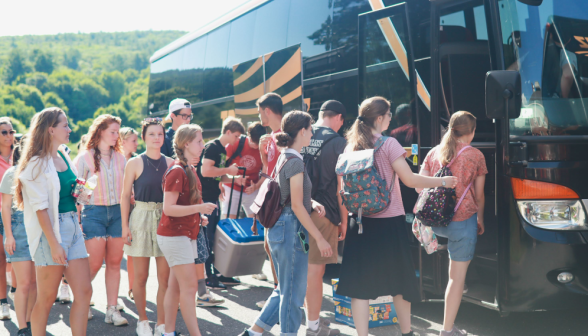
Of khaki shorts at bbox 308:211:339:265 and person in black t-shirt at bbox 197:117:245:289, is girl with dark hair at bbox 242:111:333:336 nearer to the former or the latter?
khaki shorts at bbox 308:211:339:265

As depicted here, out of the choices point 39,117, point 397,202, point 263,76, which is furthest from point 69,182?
point 263,76

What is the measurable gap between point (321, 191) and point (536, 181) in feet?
5.32

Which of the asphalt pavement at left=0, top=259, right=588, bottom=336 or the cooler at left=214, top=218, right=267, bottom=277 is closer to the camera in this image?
the asphalt pavement at left=0, top=259, right=588, bottom=336

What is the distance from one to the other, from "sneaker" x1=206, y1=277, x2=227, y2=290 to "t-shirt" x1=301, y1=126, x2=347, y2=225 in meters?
2.56

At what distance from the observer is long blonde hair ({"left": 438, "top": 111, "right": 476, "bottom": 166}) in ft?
14.2

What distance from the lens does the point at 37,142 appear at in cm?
389

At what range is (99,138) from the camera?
5.52m

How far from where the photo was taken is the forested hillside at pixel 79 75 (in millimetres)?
103312

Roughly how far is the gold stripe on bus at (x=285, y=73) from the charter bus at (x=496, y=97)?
0.05 metres

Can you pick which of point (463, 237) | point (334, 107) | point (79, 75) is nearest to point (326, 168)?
point (334, 107)

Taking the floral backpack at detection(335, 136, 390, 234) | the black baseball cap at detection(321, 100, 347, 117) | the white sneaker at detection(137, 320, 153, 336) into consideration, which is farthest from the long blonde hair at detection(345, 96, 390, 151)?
the white sneaker at detection(137, 320, 153, 336)

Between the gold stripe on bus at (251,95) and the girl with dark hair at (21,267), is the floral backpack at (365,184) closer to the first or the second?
the girl with dark hair at (21,267)

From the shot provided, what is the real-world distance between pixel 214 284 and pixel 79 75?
12360 centimetres

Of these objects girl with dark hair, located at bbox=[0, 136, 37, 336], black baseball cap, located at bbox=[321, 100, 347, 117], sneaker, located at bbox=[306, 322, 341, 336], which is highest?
black baseball cap, located at bbox=[321, 100, 347, 117]
